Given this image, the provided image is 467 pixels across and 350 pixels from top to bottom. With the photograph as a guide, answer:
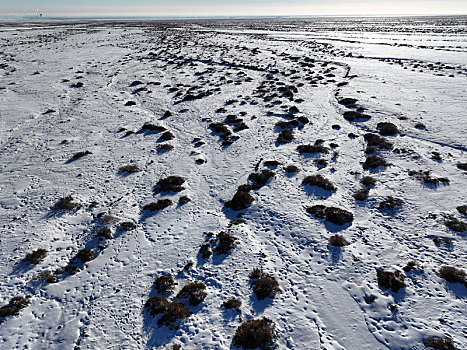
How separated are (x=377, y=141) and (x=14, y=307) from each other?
933 inches

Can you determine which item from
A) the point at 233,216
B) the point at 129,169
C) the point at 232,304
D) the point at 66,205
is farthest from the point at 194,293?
the point at 129,169

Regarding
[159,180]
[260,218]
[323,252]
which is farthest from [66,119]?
[323,252]

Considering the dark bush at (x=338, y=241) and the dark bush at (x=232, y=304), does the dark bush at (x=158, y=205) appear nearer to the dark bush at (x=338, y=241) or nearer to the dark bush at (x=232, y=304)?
the dark bush at (x=232, y=304)

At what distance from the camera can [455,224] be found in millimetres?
13703

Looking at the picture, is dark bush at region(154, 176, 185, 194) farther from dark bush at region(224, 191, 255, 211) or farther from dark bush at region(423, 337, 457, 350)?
dark bush at region(423, 337, 457, 350)

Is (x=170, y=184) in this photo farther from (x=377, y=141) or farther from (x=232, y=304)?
(x=377, y=141)

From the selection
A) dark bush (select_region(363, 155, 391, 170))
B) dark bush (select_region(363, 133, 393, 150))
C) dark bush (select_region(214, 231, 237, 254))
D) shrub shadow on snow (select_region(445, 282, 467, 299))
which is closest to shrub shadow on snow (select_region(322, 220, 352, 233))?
shrub shadow on snow (select_region(445, 282, 467, 299))

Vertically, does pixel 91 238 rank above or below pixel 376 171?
below

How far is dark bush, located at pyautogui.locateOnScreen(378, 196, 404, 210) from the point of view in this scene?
15266 millimetres

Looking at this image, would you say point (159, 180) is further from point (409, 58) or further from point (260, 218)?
point (409, 58)

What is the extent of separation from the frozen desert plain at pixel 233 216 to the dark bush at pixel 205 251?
0.34 m

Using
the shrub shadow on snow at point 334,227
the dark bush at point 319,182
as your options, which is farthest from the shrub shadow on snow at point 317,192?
the shrub shadow on snow at point 334,227

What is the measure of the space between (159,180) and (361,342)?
1391 centimetres

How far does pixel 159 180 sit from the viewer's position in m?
18.7
